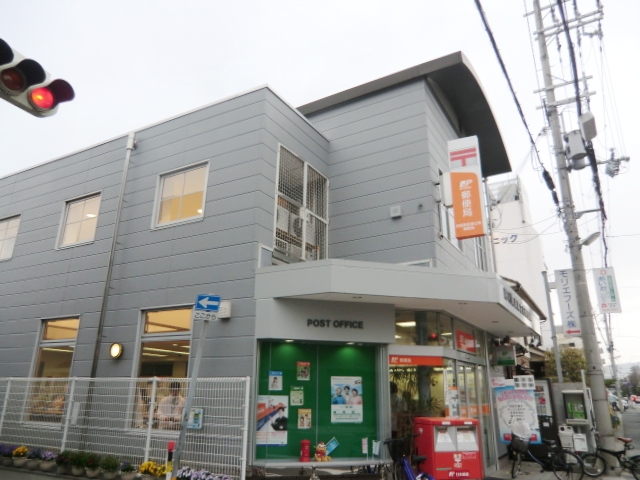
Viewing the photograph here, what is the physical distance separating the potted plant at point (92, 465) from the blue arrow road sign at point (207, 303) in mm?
3583

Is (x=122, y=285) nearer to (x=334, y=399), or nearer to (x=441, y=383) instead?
(x=334, y=399)

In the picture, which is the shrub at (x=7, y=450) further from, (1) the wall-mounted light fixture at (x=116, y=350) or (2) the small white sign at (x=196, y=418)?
(2) the small white sign at (x=196, y=418)

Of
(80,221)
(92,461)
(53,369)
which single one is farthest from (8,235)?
(92,461)

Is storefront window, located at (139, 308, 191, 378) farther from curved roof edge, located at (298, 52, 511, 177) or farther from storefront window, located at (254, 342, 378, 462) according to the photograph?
curved roof edge, located at (298, 52, 511, 177)

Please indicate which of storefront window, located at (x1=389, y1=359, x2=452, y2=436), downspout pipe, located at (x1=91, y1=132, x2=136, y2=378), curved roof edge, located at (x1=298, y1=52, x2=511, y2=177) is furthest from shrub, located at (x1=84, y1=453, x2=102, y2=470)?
curved roof edge, located at (x1=298, y1=52, x2=511, y2=177)

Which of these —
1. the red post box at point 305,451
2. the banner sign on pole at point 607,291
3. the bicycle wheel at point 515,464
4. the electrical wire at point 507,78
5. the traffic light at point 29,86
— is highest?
the electrical wire at point 507,78

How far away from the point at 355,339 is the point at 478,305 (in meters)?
2.44

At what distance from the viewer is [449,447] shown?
855 cm

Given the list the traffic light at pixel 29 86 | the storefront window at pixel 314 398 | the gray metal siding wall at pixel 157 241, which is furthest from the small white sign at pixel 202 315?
the traffic light at pixel 29 86

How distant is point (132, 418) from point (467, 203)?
7522 mm

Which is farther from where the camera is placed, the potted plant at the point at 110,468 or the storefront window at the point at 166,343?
the storefront window at the point at 166,343

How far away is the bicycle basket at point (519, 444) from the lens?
10328 mm

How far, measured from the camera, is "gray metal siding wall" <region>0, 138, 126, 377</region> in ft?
35.4

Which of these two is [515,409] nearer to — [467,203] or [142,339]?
[467,203]
